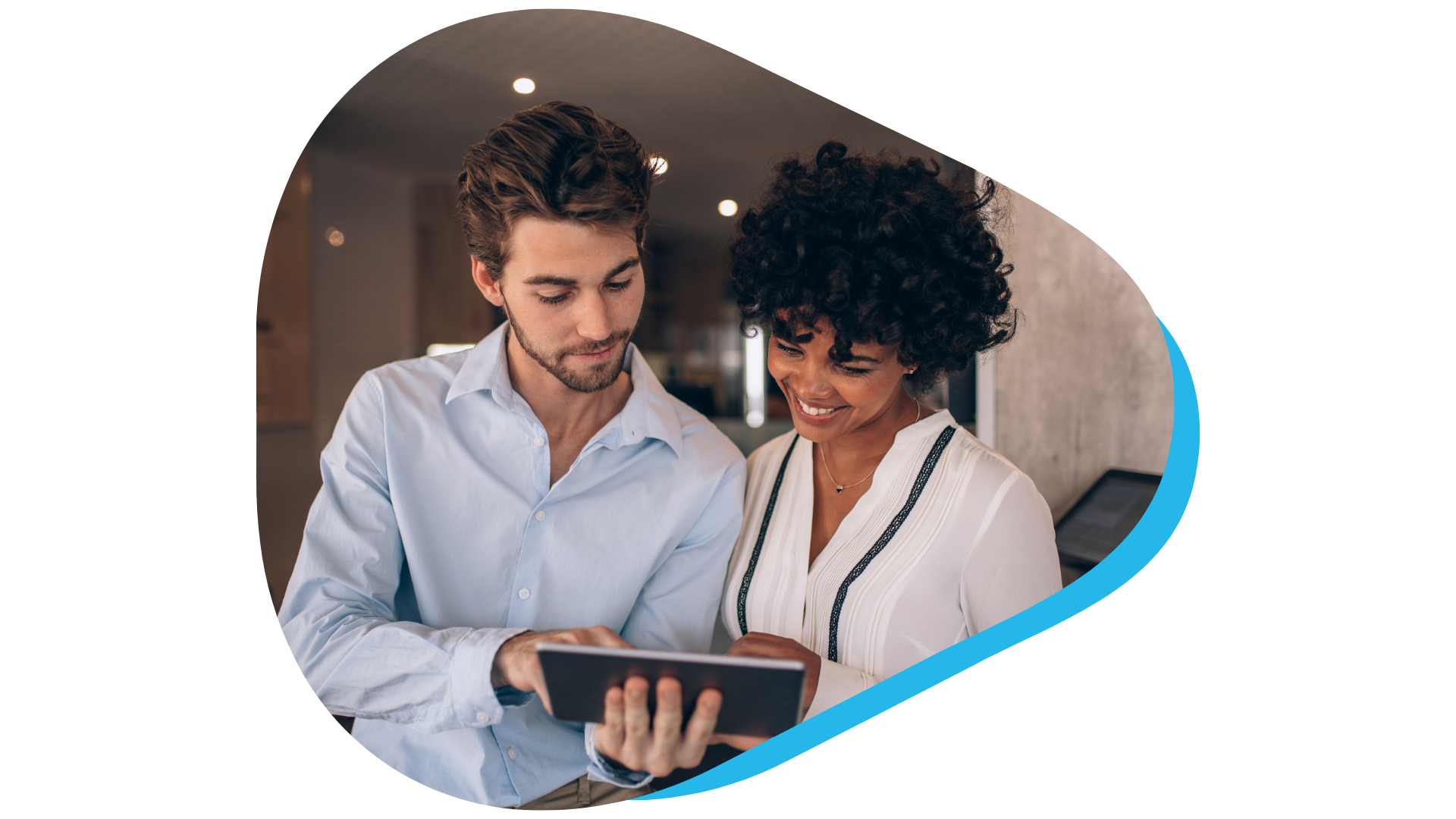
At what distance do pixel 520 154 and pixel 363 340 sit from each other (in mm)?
501

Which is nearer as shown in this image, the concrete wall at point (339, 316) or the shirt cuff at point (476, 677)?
the shirt cuff at point (476, 677)

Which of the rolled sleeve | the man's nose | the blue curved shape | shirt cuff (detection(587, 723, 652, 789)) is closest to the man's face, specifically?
the man's nose

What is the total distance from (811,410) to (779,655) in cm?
47

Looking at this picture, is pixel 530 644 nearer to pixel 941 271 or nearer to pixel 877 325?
pixel 877 325

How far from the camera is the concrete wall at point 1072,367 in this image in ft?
5.89

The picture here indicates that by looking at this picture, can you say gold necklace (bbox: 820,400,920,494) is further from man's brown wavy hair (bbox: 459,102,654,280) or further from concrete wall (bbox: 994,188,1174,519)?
man's brown wavy hair (bbox: 459,102,654,280)

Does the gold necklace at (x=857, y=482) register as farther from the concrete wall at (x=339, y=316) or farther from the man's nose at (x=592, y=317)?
the concrete wall at (x=339, y=316)

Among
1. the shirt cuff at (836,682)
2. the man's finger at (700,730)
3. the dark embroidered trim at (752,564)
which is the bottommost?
the man's finger at (700,730)

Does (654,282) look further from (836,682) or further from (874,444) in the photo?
(836,682)

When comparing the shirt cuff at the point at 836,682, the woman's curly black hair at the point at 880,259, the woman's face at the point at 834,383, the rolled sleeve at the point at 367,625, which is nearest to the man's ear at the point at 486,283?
the rolled sleeve at the point at 367,625

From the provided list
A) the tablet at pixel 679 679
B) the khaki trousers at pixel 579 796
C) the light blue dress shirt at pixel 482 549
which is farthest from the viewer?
the khaki trousers at pixel 579 796

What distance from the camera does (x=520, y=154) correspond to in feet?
5.54

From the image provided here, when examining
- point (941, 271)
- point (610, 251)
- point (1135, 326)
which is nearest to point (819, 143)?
point (941, 271)

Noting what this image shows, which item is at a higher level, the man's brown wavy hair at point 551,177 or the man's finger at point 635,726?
the man's brown wavy hair at point 551,177
